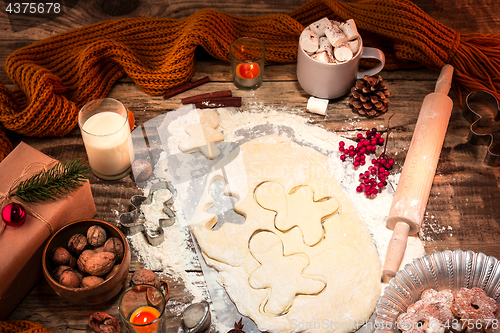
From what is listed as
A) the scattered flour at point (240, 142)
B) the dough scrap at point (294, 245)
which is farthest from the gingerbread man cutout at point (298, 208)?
the scattered flour at point (240, 142)

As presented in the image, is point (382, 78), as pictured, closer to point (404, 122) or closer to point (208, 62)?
point (404, 122)

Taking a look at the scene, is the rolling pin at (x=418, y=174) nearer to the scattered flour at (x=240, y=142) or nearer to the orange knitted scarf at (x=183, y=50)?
the scattered flour at (x=240, y=142)

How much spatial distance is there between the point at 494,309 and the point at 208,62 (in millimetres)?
1227

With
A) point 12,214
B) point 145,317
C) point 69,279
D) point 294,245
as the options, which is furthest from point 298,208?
point 12,214

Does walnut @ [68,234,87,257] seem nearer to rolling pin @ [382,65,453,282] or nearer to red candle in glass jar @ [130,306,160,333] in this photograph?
red candle in glass jar @ [130,306,160,333]

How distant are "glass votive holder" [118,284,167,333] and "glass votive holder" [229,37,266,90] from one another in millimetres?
824

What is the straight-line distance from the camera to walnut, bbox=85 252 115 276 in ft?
3.55

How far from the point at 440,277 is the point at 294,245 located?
1.26 ft

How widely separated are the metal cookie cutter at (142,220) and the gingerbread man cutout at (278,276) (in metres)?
0.26

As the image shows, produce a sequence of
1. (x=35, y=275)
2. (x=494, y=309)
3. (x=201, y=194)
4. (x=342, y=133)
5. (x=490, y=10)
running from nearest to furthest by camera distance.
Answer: (x=494, y=309) < (x=35, y=275) < (x=201, y=194) < (x=342, y=133) < (x=490, y=10)

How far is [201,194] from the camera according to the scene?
1.37 metres

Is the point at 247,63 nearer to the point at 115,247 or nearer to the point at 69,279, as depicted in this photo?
the point at 115,247

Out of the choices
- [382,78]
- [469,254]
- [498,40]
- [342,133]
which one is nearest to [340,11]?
[382,78]

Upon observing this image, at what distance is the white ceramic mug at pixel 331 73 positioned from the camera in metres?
1.47
